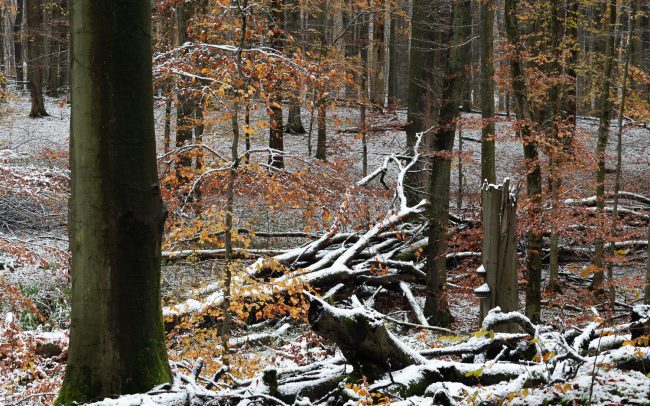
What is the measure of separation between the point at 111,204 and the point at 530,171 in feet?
25.3

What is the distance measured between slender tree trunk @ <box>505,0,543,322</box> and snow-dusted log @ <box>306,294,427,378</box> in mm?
7213

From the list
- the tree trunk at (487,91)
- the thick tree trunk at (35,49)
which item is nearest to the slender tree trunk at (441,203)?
the tree trunk at (487,91)

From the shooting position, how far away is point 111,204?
3676 millimetres

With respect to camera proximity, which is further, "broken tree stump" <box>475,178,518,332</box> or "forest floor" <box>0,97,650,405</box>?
"broken tree stump" <box>475,178,518,332</box>

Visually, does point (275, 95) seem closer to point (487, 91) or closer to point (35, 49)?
point (487, 91)

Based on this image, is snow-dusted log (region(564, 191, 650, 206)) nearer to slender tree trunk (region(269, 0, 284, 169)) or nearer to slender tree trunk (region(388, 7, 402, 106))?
slender tree trunk (region(269, 0, 284, 169))

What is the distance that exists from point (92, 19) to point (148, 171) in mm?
973

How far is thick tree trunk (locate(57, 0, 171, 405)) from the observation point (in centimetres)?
365

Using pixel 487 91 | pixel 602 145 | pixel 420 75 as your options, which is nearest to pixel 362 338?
pixel 487 91

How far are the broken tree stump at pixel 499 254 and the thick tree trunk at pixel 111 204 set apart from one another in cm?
367

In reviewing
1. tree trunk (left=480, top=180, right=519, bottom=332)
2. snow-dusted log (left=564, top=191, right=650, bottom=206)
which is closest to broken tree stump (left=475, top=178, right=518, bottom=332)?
tree trunk (left=480, top=180, right=519, bottom=332)

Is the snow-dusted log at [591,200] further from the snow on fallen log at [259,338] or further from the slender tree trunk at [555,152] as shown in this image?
the snow on fallen log at [259,338]

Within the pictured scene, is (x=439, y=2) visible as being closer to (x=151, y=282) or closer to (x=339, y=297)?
(x=339, y=297)

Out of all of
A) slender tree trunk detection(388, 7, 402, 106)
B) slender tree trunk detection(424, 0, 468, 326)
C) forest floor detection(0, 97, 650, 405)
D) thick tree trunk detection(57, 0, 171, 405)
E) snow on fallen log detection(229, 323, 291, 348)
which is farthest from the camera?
slender tree trunk detection(388, 7, 402, 106)
